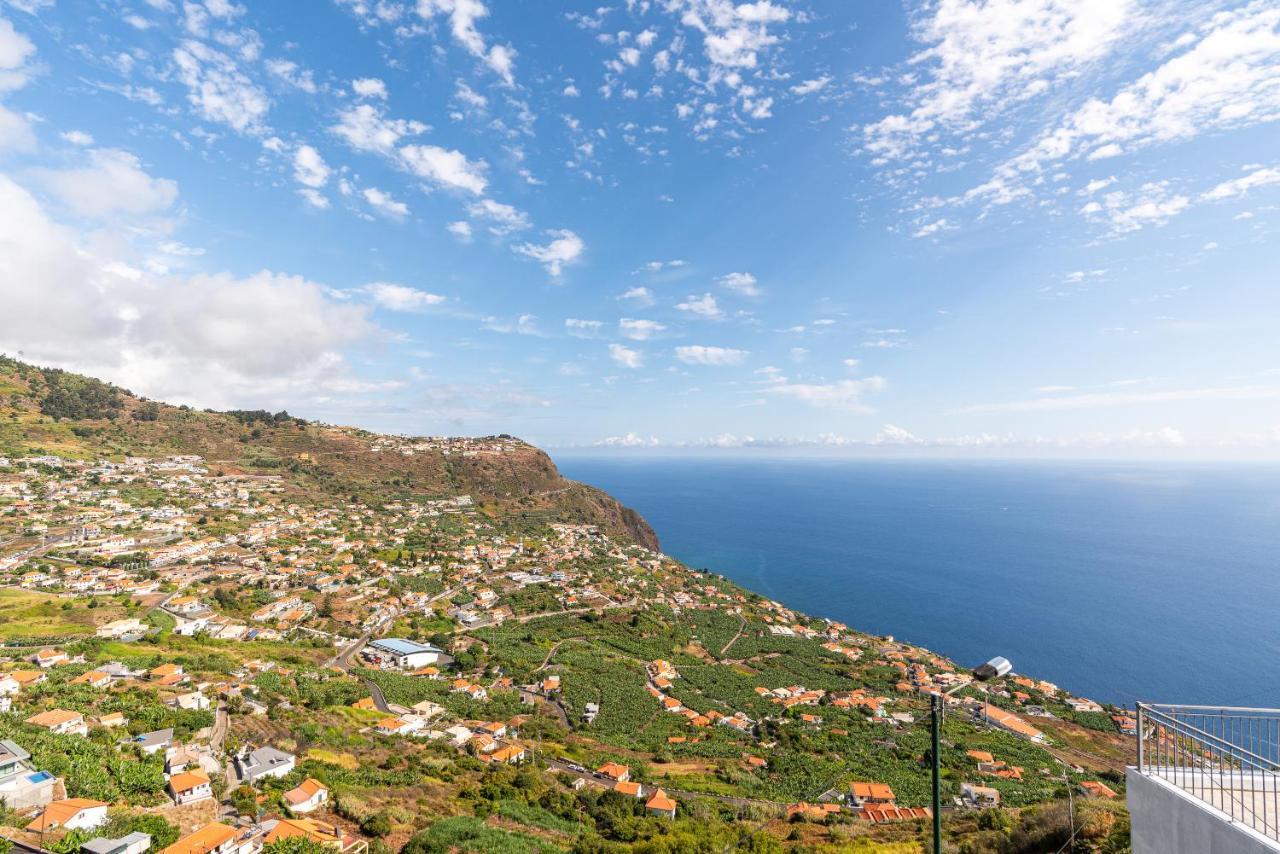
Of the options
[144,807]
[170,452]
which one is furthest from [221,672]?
[170,452]

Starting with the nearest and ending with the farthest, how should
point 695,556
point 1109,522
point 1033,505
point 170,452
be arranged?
point 170,452 < point 695,556 < point 1109,522 < point 1033,505

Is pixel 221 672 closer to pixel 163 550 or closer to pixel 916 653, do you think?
pixel 163 550

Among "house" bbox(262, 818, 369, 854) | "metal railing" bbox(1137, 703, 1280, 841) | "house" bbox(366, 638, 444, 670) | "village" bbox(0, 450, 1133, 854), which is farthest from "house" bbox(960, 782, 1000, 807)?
"house" bbox(366, 638, 444, 670)

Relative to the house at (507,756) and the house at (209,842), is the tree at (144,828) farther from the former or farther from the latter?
the house at (507,756)

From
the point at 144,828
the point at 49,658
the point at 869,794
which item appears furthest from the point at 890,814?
the point at 49,658

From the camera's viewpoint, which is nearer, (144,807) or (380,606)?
(144,807)

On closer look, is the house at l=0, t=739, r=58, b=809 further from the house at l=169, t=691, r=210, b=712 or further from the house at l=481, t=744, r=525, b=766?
the house at l=481, t=744, r=525, b=766
